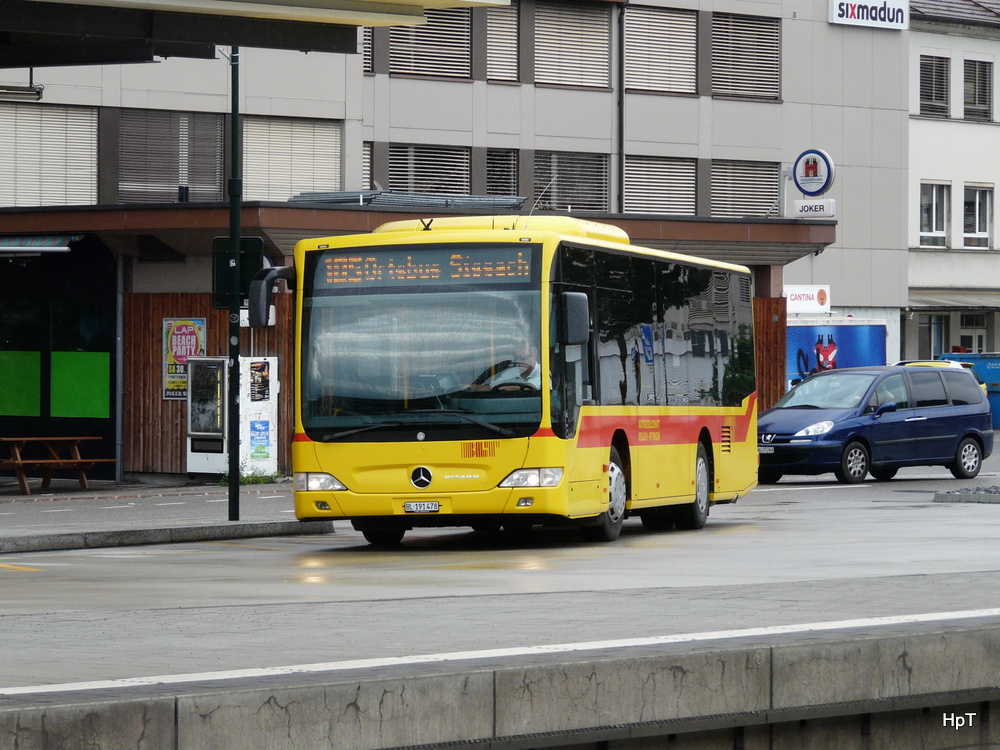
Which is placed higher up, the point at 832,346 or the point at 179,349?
the point at 832,346

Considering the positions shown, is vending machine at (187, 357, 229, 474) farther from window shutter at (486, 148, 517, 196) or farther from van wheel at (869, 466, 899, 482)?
window shutter at (486, 148, 517, 196)

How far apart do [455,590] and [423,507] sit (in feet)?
13.1

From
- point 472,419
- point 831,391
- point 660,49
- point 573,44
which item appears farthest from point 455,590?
point 660,49

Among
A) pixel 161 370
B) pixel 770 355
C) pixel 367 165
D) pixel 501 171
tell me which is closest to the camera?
Result: pixel 161 370

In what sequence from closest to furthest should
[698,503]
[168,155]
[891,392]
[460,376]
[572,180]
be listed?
1. [460,376]
2. [698,503]
3. [891,392]
4. [168,155]
5. [572,180]

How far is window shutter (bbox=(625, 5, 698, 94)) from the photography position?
39.8 metres

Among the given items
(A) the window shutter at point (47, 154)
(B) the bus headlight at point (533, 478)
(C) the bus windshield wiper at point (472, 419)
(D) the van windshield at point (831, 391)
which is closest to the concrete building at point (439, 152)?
(A) the window shutter at point (47, 154)

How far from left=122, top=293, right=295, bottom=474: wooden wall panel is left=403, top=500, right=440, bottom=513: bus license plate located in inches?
507

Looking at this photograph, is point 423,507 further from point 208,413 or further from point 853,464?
point 853,464

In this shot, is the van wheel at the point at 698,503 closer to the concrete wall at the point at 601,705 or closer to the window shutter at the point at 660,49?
the concrete wall at the point at 601,705

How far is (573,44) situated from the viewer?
3903cm

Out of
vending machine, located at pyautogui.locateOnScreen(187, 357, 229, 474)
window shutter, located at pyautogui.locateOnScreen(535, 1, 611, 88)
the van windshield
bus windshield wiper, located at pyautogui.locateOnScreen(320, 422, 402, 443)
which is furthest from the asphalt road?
window shutter, located at pyautogui.locateOnScreen(535, 1, 611, 88)

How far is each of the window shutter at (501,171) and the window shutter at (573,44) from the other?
1.71 meters

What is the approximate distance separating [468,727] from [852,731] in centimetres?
187
